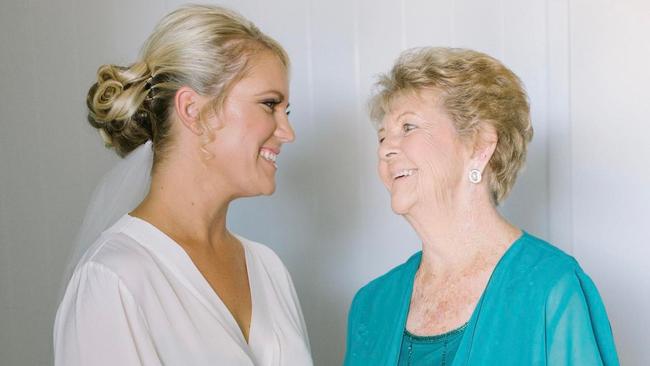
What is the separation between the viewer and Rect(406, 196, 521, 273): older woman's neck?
196 centimetres

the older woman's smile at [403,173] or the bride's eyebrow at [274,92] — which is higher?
the bride's eyebrow at [274,92]

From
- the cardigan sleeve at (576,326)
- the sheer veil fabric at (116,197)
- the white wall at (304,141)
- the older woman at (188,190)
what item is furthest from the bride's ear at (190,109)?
the white wall at (304,141)

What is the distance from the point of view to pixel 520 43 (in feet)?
9.80

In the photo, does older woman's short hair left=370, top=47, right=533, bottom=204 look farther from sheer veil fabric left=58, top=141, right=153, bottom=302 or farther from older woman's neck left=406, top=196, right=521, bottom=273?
sheer veil fabric left=58, top=141, right=153, bottom=302

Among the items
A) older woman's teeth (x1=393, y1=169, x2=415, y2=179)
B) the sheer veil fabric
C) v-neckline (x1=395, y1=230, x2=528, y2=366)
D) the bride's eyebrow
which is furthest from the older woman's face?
the sheer veil fabric

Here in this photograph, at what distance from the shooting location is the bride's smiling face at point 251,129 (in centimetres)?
202

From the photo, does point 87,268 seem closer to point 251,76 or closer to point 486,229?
point 251,76

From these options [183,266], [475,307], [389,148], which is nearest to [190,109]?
[183,266]

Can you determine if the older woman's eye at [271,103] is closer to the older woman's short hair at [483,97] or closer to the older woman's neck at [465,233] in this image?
the older woman's short hair at [483,97]

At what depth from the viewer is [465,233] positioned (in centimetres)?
198

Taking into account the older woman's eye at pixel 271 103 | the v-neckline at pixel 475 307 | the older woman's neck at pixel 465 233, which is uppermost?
the older woman's eye at pixel 271 103

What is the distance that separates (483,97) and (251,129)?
53 centimetres

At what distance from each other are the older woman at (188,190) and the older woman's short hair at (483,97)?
1.21ft

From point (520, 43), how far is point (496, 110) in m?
1.11
